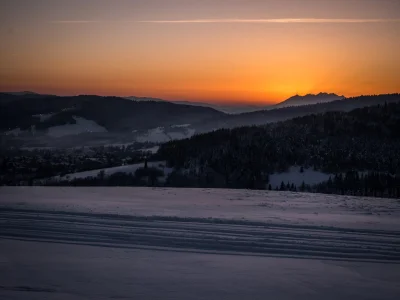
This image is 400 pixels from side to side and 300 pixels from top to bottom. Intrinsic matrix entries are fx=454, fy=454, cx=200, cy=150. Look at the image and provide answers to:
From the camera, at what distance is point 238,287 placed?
268 inches

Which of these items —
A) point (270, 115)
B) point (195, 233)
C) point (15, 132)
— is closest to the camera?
point (195, 233)

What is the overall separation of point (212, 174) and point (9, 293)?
78.9 feet

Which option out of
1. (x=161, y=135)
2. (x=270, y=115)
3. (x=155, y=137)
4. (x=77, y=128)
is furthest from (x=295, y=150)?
(x=77, y=128)

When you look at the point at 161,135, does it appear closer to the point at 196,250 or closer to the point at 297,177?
the point at 297,177

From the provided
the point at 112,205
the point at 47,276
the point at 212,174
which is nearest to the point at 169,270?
the point at 47,276

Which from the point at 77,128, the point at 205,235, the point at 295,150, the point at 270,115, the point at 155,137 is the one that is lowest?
the point at 205,235

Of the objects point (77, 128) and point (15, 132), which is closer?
point (15, 132)

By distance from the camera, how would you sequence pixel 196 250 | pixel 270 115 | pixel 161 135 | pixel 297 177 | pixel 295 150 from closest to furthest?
pixel 196 250 → pixel 297 177 → pixel 295 150 → pixel 270 115 → pixel 161 135

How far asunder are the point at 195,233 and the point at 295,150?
2505cm

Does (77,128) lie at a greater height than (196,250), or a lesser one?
greater

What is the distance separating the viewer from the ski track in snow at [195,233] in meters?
9.03

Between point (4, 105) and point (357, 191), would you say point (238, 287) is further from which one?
point (4, 105)

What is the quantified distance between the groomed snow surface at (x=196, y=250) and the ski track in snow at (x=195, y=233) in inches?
0.9

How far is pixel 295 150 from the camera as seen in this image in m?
34.1
